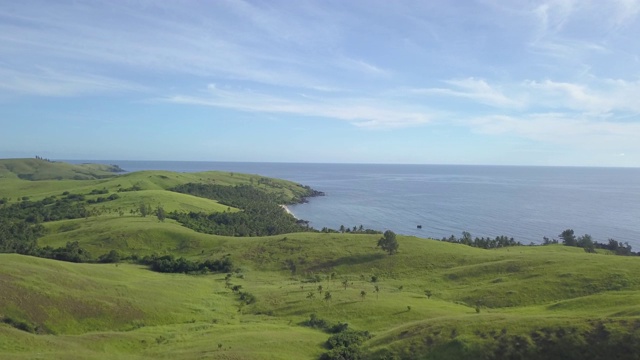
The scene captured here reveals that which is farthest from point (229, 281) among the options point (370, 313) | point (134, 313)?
point (370, 313)

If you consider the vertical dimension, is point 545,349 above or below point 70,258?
above

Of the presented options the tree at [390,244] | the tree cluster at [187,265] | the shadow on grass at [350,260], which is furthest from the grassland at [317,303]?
the tree cluster at [187,265]

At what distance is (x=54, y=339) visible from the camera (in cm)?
4884

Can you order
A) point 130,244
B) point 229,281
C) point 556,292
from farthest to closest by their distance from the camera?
1. point 130,244
2. point 229,281
3. point 556,292

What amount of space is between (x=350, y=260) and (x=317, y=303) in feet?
109

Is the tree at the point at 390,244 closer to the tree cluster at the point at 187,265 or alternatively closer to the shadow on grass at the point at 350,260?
the shadow on grass at the point at 350,260

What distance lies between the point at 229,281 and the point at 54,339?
1690 inches

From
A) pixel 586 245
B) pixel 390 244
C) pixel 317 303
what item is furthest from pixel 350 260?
pixel 586 245

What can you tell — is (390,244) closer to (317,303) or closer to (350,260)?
(350,260)

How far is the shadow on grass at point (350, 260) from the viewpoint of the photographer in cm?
9990

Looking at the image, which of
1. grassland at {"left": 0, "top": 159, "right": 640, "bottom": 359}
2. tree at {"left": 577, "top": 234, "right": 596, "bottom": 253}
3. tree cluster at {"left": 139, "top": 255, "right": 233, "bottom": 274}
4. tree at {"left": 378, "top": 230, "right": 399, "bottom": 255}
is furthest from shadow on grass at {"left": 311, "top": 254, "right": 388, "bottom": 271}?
tree at {"left": 577, "top": 234, "right": 596, "bottom": 253}

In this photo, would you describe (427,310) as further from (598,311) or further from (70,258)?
(70,258)

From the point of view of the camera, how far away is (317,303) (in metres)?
70.0

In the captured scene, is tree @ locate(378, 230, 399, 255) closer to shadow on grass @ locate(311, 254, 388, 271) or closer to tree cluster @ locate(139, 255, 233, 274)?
shadow on grass @ locate(311, 254, 388, 271)
